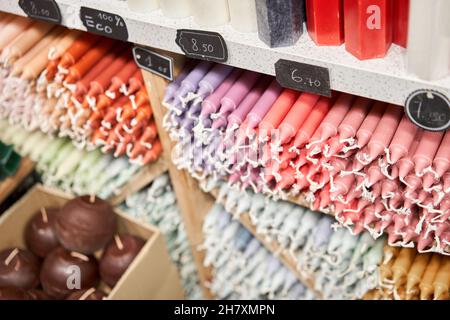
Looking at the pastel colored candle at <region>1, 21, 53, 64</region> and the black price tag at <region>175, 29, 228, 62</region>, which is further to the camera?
the pastel colored candle at <region>1, 21, 53, 64</region>

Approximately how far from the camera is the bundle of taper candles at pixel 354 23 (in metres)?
0.89

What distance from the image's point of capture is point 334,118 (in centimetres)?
116

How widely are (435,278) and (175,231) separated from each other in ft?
3.00

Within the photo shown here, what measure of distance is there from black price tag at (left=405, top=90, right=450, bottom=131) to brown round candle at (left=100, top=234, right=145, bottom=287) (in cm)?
100

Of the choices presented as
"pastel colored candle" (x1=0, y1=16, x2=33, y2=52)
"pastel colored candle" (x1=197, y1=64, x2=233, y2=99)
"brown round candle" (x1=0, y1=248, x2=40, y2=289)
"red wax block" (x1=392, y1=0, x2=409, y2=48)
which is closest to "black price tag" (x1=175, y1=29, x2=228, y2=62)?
"pastel colored candle" (x1=197, y1=64, x2=233, y2=99)

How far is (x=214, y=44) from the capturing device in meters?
1.13

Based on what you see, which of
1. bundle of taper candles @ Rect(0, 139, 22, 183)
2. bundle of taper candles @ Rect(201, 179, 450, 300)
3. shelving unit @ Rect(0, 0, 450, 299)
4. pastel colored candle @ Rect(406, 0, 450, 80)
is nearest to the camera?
pastel colored candle @ Rect(406, 0, 450, 80)

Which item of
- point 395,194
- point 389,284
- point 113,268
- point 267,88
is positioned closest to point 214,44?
point 267,88

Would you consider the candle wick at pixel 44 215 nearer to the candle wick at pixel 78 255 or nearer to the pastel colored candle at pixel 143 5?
the candle wick at pixel 78 255

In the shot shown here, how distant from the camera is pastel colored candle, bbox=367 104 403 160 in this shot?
1.08 metres

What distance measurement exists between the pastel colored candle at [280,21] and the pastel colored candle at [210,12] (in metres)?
0.08

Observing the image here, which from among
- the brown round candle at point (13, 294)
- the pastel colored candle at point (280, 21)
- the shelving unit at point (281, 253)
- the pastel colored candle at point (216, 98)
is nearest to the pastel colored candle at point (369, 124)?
the pastel colored candle at point (280, 21)

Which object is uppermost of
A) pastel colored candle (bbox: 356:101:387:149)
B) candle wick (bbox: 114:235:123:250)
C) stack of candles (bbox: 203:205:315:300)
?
pastel colored candle (bbox: 356:101:387:149)

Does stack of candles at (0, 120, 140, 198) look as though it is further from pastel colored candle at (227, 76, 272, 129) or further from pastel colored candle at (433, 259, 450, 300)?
pastel colored candle at (433, 259, 450, 300)
